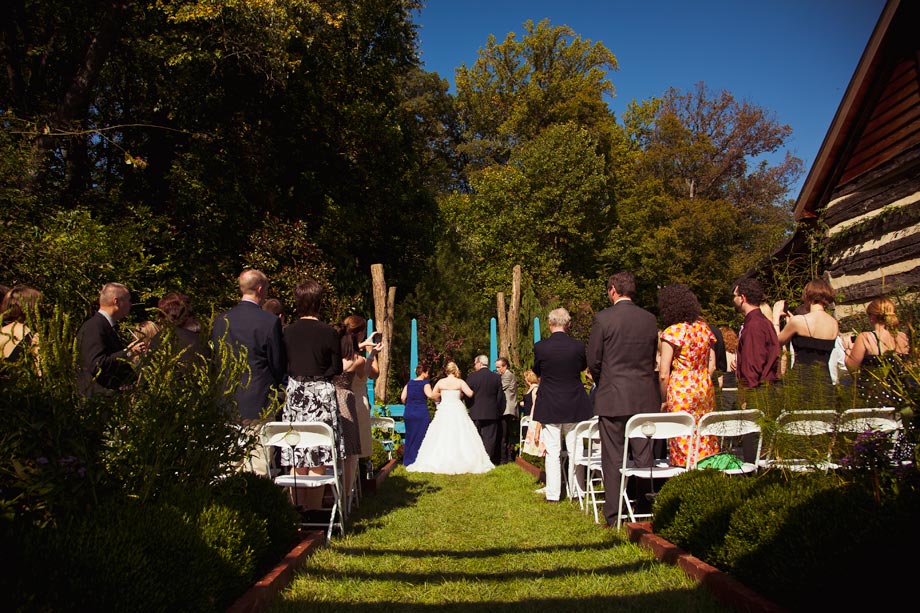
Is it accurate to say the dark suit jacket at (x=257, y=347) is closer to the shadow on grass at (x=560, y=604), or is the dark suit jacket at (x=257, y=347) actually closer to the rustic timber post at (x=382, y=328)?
the shadow on grass at (x=560, y=604)

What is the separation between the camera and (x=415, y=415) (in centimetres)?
1277

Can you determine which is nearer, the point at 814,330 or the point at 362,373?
the point at 814,330

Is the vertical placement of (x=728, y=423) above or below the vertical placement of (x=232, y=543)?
above

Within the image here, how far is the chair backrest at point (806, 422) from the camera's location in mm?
4383

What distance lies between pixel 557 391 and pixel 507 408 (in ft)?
20.1

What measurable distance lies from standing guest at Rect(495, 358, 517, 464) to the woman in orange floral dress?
286 inches

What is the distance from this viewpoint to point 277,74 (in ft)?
54.0

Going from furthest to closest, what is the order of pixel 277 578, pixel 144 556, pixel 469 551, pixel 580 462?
pixel 580 462 < pixel 469 551 < pixel 277 578 < pixel 144 556

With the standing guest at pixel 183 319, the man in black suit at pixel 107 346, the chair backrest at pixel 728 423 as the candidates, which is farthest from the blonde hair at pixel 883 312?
the man in black suit at pixel 107 346

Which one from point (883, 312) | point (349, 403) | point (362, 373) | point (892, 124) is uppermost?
point (892, 124)

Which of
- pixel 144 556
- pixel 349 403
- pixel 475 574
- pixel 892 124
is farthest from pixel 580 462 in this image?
pixel 892 124

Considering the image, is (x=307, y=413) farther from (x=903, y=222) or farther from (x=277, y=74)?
(x=277, y=74)

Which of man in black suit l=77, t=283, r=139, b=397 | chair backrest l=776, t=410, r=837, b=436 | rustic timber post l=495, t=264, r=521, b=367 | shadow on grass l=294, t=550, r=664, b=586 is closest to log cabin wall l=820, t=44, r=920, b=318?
chair backrest l=776, t=410, r=837, b=436

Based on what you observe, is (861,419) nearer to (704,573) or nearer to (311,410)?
(704,573)
